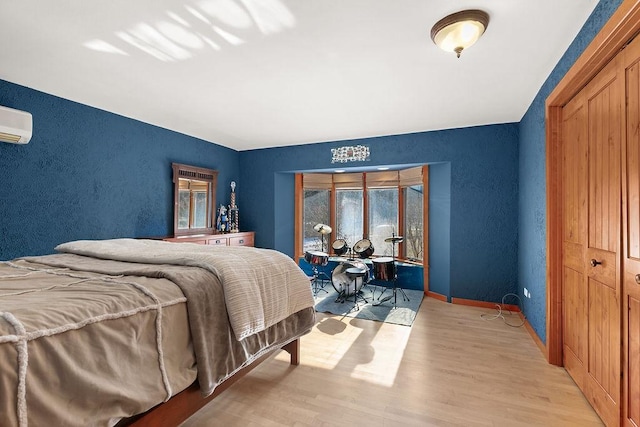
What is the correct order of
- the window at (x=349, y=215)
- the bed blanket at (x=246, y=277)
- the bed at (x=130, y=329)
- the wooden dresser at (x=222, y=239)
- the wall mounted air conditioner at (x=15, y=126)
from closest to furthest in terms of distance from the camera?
the bed at (x=130, y=329), the bed blanket at (x=246, y=277), the wall mounted air conditioner at (x=15, y=126), the wooden dresser at (x=222, y=239), the window at (x=349, y=215)

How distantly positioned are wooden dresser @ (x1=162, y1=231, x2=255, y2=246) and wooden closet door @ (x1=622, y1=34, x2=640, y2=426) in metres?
4.06

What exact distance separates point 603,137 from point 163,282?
2521 millimetres

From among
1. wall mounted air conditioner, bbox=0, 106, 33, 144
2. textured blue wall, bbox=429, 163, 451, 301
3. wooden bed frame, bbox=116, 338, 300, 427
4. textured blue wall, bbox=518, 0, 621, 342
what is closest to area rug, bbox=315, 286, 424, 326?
textured blue wall, bbox=429, 163, 451, 301

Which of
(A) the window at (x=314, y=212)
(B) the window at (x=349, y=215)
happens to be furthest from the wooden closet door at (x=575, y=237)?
(A) the window at (x=314, y=212)

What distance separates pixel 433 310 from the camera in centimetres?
378

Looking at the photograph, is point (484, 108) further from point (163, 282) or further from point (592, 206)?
point (163, 282)

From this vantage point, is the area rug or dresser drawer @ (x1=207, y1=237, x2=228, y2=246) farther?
A: dresser drawer @ (x1=207, y1=237, x2=228, y2=246)

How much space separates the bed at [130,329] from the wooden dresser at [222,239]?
72.7 inches

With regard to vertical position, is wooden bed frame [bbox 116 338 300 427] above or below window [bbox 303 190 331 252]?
below

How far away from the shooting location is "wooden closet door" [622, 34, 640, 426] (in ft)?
4.73

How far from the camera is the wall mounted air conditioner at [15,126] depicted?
2498mm

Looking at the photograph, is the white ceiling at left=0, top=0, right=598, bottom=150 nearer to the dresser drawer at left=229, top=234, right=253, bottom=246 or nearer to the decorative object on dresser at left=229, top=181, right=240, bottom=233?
the decorative object on dresser at left=229, top=181, right=240, bottom=233

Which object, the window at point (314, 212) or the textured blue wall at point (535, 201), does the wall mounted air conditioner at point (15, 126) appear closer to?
the window at point (314, 212)

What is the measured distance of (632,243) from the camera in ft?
4.88
